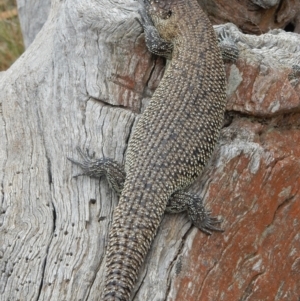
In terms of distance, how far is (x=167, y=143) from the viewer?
5.27 m

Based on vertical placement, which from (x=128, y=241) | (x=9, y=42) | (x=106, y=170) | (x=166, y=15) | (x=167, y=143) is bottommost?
(x=9, y=42)

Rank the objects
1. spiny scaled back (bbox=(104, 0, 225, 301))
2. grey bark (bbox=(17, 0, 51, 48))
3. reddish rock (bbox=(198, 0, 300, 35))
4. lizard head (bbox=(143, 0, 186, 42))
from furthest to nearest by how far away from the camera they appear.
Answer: grey bark (bbox=(17, 0, 51, 48)), reddish rock (bbox=(198, 0, 300, 35)), lizard head (bbox=(143, 0, 186, 42)), spiny scaled back (bbox=(104, 0, 225, 301))

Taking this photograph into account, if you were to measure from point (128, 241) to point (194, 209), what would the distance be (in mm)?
659

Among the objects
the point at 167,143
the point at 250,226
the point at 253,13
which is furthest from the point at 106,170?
the point at 253,13

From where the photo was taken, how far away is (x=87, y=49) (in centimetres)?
598

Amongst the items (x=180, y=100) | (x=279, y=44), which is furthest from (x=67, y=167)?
(x=279, y=44)

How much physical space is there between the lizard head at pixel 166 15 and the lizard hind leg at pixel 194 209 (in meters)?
1.86

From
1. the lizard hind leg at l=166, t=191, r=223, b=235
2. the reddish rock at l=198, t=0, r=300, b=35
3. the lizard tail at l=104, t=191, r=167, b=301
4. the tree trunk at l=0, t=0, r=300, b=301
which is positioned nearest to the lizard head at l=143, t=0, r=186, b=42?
the tree trunk at l=0, t=0, r=300, b=301

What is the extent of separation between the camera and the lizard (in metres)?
4.67

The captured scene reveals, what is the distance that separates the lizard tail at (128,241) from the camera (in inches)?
175

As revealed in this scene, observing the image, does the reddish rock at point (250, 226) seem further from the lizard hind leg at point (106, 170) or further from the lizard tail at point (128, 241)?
the lizard hind leg at point (106, 170)

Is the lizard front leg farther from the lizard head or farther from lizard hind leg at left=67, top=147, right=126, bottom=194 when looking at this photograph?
the lizard head

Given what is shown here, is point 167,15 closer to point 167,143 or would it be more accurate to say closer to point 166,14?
point 166,14

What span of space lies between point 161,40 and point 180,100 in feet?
2.30
